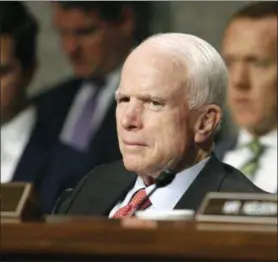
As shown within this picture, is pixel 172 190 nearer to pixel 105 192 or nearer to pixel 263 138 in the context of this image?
pixel 105 192

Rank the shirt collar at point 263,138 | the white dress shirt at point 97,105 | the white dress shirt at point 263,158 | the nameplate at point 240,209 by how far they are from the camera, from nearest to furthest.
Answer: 1. the nameplate at point 240,209
2. the white dress shirt at point 263,158
3. the shirt collar at point 263,138
4. the white dress shirt at point 97,105

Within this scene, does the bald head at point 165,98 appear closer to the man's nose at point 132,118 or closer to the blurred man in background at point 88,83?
the man's nose at point 132,118

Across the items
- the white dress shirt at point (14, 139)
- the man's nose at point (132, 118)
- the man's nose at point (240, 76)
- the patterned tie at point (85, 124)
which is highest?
the man's nose at point (132, 118)

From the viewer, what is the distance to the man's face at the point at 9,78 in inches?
181

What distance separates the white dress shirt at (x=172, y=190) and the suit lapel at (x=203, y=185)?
0.06ft

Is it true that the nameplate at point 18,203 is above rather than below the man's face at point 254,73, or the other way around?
above

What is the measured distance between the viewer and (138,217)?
221cm

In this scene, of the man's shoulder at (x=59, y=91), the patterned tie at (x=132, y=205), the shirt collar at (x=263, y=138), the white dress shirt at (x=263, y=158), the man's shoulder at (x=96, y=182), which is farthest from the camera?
the man's shoulder at (x=59, y=91)

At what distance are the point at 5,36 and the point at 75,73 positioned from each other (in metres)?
0.35

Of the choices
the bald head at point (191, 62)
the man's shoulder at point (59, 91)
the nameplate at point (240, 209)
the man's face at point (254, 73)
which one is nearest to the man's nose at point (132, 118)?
the bald head at point (191, 62)

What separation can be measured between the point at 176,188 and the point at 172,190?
0.01 metres

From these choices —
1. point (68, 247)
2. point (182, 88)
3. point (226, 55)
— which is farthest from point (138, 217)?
point (226, 55)

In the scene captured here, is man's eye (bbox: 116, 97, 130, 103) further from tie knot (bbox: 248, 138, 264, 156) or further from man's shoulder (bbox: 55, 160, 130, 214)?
tie knot (bbox: 248, 138, 264, 156)

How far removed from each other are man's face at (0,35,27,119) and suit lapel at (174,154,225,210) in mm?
2067
